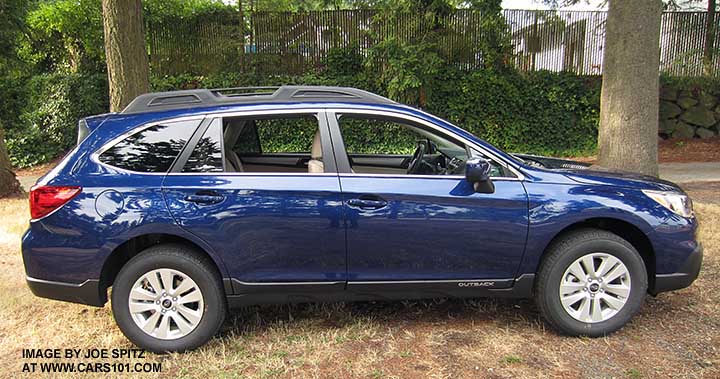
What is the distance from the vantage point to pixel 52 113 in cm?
1365

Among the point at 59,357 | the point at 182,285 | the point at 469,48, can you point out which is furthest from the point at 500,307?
the point at 469,48

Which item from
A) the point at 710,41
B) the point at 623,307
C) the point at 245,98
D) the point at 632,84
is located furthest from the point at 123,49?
the point at 710,41

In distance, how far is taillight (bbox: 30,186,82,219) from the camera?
3271 millimetres

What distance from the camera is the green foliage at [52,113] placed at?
13430mm

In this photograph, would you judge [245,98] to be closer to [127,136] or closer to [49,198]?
[127,136]

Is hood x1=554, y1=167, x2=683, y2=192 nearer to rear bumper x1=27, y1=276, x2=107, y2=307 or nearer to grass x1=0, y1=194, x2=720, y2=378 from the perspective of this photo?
grass x1=0, y1=194, x2=720, y2=378

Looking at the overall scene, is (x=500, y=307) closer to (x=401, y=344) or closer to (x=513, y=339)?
(x=513, y=339)

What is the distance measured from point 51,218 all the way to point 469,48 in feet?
39.6

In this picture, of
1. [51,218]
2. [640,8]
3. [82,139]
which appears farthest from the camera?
[640,8]

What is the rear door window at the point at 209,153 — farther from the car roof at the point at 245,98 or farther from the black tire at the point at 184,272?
the black tire at the point at 184,272

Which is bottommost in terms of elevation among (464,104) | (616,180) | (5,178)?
(5,178)

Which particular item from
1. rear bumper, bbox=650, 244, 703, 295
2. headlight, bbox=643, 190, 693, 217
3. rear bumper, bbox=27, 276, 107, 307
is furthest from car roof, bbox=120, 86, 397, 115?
rear bumper, bbox=650, 244, 703, 295

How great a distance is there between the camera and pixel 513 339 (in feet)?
11.8

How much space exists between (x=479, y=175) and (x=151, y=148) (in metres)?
2.19
